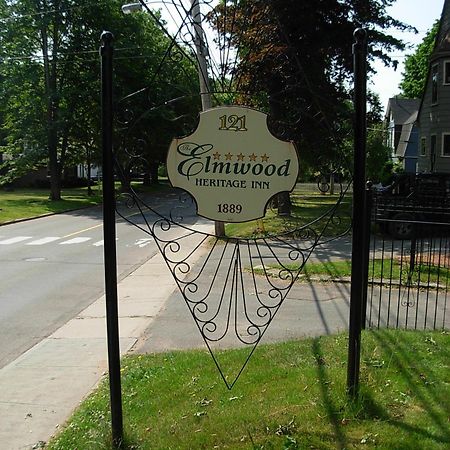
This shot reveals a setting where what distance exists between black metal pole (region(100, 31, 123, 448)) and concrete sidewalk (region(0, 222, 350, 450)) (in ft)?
2.95

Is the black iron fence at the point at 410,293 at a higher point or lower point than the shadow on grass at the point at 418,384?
lower

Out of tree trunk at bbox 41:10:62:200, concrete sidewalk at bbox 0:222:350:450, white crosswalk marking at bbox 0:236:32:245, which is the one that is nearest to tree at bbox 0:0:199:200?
tree trunk at bbox 41:10:62:200

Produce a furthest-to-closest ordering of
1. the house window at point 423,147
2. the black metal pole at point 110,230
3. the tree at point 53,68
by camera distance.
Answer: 1. the tree at point 53,68
2. the house window at point 423,147
3. the black metal pole at point 110,230

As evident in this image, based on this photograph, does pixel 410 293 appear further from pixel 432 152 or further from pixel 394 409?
pixel 432 152

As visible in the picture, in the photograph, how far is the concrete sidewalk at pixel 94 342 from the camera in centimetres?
493

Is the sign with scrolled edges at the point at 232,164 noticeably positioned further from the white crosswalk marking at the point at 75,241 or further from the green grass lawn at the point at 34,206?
the green grass lawn at the point at 34,206

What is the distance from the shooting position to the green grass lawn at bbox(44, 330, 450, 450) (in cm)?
391

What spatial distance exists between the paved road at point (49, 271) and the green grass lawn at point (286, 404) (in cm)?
253

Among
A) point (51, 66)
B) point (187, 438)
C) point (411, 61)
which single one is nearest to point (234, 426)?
point (187, 438)

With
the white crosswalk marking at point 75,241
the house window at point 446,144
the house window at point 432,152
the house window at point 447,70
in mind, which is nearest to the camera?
the white crosswalk marking at point 75,241

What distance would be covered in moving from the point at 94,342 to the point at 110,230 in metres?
3.78

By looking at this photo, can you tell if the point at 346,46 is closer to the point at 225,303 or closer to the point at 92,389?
the point at 225,303

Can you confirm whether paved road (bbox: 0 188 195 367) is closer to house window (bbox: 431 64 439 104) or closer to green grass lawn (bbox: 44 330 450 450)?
green grass lawn (bbox: 44 330 450 450)

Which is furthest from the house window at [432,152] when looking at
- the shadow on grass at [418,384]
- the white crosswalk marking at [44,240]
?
the shadow on grass at [418,384]
